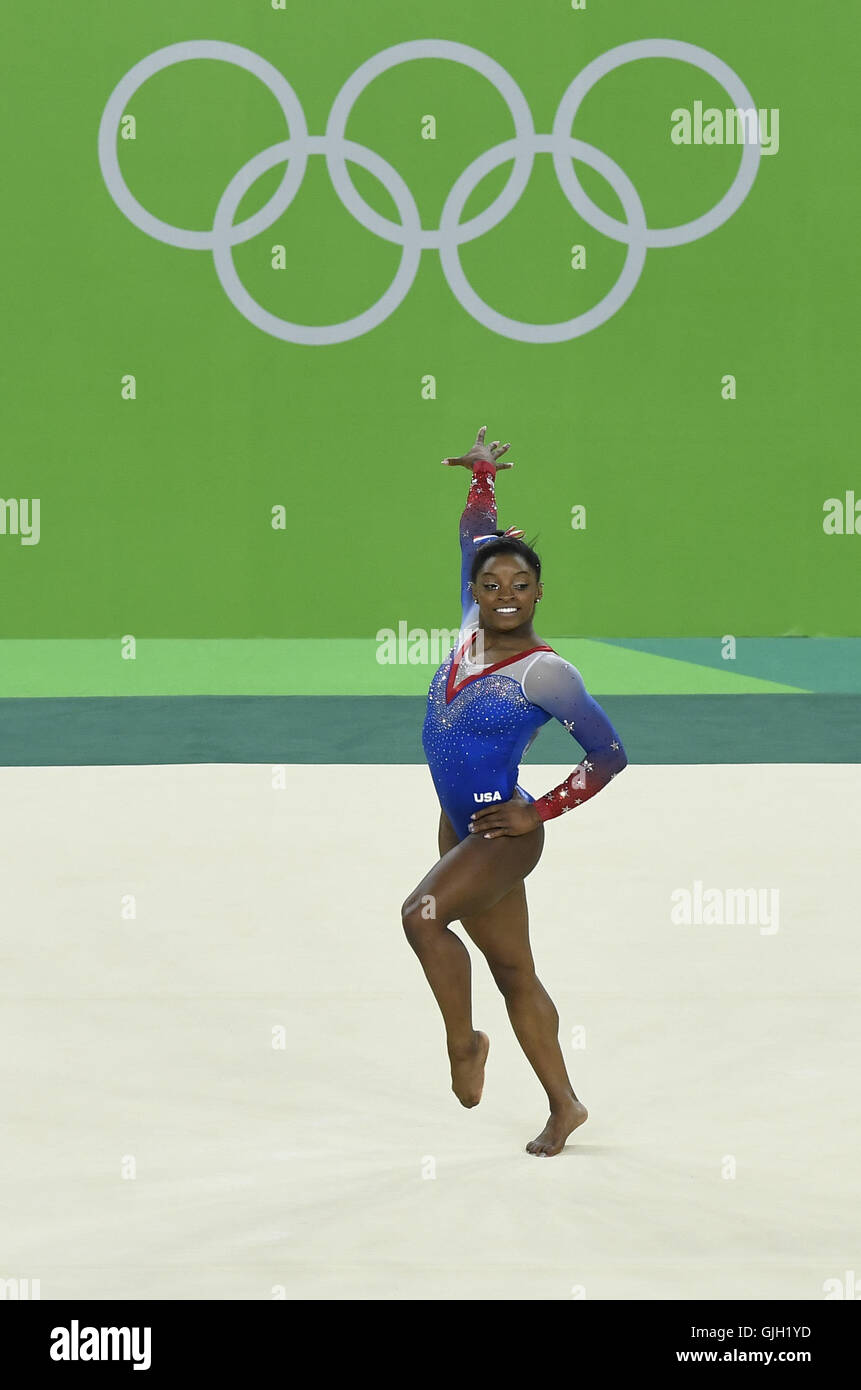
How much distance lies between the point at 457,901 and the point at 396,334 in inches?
460

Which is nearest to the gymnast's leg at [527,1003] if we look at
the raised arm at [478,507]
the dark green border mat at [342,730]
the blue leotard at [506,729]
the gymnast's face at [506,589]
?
the blue leotard at [506,729]

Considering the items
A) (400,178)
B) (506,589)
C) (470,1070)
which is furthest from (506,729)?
(400,178)

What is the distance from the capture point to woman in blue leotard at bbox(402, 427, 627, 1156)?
4.43 metres

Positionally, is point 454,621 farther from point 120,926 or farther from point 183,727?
point 120,926

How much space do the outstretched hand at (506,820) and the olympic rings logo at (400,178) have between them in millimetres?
11576

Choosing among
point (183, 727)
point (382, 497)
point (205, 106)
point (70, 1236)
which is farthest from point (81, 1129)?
point (205, 106)

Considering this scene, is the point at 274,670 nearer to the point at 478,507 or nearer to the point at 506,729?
the point at 478,507

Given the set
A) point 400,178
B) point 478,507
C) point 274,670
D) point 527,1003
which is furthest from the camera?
point 400,178

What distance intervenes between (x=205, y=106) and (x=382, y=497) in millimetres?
3730

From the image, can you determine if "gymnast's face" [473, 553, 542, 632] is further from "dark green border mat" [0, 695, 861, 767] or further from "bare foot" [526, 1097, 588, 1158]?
"dark green border mat" [0, 695, 861, 767]

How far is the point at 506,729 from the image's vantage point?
450 centimetres

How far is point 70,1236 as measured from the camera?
397 centimetres

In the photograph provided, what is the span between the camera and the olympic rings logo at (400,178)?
603 inches

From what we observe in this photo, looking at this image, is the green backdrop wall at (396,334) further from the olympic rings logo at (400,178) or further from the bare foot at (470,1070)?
the bare foot at (470,1070)
